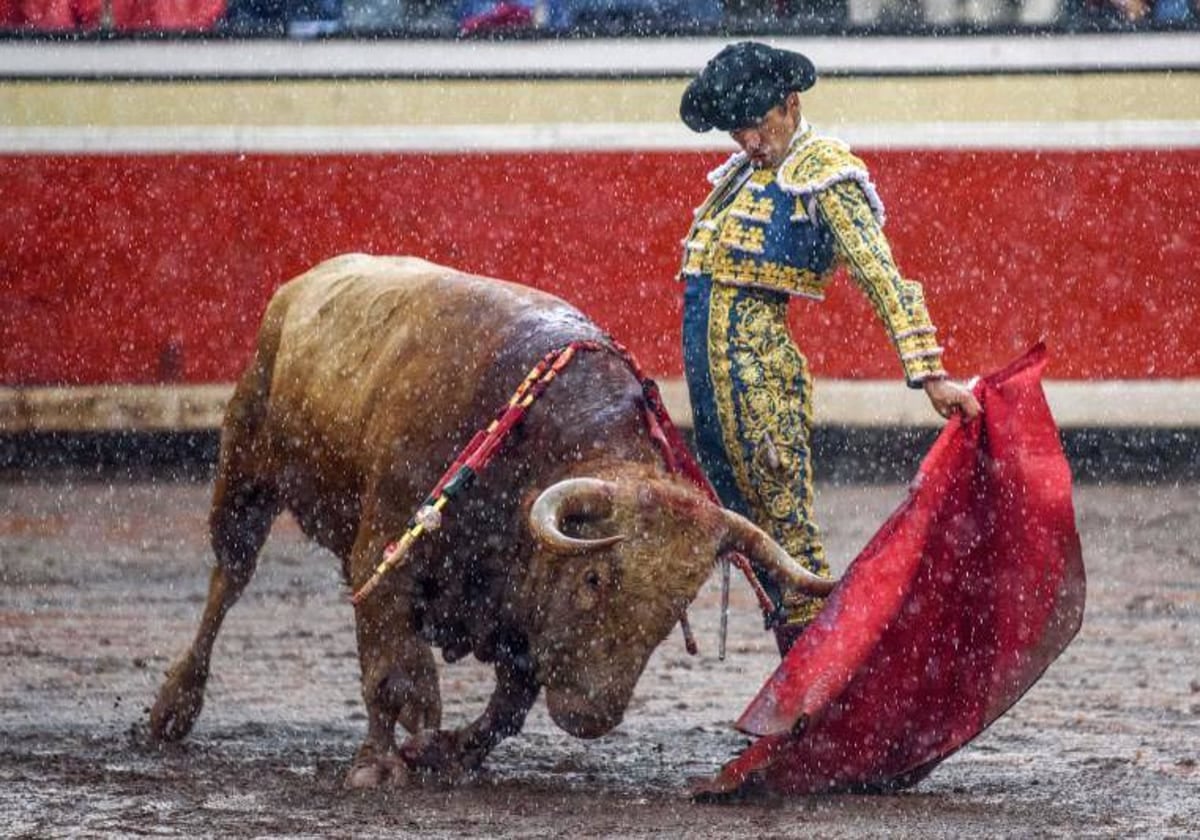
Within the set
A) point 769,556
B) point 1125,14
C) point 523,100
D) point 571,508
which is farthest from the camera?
point 523,100

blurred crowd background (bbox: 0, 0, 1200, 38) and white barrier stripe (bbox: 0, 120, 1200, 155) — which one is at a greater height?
blurred crowd background (bbox: 0, 0, 1200, 38)

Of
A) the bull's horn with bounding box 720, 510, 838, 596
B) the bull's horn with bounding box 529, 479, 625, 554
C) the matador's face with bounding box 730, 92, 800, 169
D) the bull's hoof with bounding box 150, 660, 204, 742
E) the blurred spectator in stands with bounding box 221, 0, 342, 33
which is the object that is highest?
the matador's face with bounding box 730, 92, 800, 169

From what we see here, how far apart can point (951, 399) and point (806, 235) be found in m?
0.52

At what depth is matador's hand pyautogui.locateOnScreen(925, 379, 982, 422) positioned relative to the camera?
607 cm

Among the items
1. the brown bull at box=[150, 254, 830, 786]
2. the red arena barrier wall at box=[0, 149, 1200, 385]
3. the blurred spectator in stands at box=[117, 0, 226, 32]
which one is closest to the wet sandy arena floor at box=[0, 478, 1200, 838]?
the brown bull at box=[150, 254, 830, 786]

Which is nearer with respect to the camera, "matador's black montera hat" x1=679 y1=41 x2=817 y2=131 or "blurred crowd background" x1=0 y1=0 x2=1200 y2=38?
"matador's black montera hat" x1=679 y1=41 x2=817 y2=131

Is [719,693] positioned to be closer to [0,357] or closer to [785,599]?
[785,599]

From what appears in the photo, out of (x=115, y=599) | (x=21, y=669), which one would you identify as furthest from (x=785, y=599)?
(x=115, y=599)

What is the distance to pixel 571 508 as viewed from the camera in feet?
19.4

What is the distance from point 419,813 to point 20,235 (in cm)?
733

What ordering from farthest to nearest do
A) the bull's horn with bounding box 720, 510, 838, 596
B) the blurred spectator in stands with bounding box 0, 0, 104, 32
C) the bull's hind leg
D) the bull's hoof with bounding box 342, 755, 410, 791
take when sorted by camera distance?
the blurred spectator in stands with bounding box 0, 0, 104, 32 < the bull's hind leg < the bull's hoof with bounding box 342, 755, 410, 791 < the bull's horn with bounding box 720, 510, 838, 596

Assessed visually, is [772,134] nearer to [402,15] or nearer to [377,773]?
[377,773]

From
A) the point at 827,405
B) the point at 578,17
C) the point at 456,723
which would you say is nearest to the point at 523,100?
the point at 578,17

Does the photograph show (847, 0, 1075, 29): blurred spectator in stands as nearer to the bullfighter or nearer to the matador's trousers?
the bullfighter
